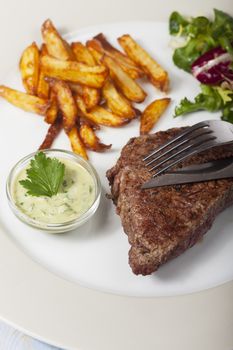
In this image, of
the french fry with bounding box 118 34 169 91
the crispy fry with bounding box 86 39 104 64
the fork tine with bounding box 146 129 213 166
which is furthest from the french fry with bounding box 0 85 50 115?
the fork tine with bounding box 146 129 213 166

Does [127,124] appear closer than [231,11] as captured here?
Yes

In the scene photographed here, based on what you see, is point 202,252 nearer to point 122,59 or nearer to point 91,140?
point 91,140

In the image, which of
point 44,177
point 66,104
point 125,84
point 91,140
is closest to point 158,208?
point 44,177

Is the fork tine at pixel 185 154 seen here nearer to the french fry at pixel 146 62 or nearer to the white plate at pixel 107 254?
the white plate at pixel 107 254

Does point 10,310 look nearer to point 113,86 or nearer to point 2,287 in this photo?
point 2,287

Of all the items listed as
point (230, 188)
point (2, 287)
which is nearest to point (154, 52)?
point (230, 188)

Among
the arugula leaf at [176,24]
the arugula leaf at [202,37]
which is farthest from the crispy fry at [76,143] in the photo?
the arugula leaf at [176,24]
